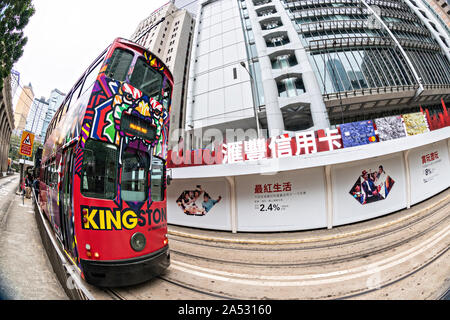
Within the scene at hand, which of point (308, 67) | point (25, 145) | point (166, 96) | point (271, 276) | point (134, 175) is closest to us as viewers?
point (134, 175)

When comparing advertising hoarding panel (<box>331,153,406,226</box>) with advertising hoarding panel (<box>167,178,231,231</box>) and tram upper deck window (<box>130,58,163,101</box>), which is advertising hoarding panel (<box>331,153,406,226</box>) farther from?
tram upper deck window (<box>130,58,163,101</box>)

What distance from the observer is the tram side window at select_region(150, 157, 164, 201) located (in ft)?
10.7

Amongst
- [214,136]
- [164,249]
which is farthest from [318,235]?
[214,136]

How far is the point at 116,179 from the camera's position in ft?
9.14

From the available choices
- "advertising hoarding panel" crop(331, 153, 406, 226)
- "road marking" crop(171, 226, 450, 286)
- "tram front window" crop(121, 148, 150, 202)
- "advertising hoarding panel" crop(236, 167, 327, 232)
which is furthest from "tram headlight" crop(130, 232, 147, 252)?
"advertising hoarding panel" crop(331, 153, 406, 226)

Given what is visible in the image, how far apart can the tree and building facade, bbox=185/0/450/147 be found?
10.8 metres

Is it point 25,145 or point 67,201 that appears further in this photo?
point 25,145

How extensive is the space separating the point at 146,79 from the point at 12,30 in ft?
27.0

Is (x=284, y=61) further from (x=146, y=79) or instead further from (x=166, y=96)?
(x=146, y=79)

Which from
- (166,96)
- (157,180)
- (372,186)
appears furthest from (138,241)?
(372,186)

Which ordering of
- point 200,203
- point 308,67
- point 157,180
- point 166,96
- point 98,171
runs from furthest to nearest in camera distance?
point 308,67 → point 200,203 → point 166,96 → point 157,180 → point 98,171

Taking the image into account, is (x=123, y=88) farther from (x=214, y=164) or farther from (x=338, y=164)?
(x=338, y=164)

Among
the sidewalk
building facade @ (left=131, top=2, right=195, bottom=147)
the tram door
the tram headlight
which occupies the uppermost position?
building facade @ (left=131, top=2, right=195, bottom=147)

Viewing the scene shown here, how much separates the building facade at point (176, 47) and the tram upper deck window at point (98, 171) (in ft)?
57.1
